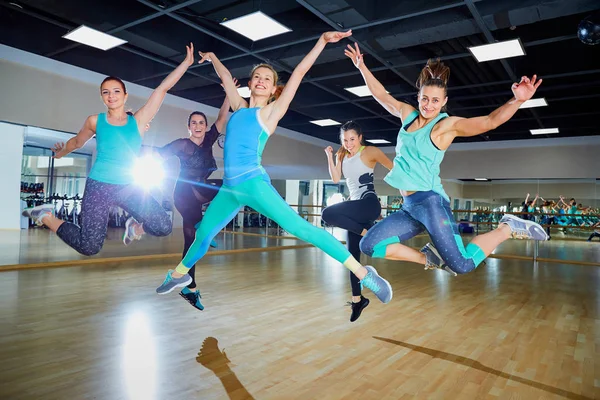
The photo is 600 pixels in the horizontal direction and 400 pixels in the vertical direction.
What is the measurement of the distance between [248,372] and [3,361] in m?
1.33

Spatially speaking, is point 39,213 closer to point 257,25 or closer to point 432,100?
point 432,100

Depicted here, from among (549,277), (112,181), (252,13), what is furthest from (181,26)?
(549,277)

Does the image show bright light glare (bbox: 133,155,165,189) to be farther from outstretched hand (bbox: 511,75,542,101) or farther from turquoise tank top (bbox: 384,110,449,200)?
outstretched hand (bbox: 511,75,542,101)

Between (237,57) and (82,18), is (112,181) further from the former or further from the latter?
(237,57)

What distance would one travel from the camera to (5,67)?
5414 millimetres

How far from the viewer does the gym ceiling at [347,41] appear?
14.1ft

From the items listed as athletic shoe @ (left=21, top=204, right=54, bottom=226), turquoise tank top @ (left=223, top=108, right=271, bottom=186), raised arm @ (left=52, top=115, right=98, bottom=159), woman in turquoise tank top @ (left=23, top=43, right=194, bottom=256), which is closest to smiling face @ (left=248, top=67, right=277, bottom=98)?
turquoise tank top @ (left=223, top=108, right=271, bottom=186)

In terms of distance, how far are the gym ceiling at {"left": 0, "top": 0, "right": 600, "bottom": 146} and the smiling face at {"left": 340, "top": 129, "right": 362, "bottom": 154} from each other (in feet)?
6.94

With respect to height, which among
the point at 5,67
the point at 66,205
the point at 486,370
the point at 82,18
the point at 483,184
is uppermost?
the point at 82,18

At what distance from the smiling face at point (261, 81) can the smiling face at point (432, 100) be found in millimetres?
751

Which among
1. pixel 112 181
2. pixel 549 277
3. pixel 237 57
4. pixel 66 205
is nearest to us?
pixel 112 181

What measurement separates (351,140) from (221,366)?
1560 mm

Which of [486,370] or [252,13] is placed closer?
[486,370]

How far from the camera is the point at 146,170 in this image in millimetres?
2426
